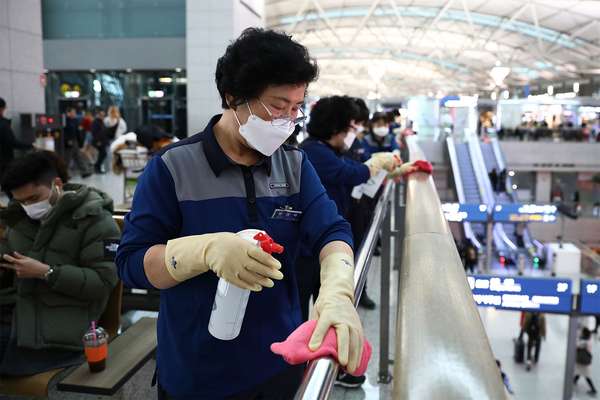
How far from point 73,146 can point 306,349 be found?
13532 mm

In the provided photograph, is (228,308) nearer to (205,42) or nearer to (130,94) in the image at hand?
(205,42)

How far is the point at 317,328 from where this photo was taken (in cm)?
115

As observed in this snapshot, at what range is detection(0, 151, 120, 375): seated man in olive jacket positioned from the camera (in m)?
2.84

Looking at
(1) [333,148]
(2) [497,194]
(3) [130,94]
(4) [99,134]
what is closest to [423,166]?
(1) [333,148]

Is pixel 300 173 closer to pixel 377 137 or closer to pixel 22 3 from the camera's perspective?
pixel 377 137

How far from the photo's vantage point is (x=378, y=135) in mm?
7375

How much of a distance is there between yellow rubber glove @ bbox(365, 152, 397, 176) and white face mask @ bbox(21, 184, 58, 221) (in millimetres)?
2039

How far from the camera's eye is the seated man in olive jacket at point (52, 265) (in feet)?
9.32

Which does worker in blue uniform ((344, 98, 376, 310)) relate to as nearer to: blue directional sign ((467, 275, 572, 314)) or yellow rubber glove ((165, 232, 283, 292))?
yellow rubber glove ((165, 232, 283, 292))

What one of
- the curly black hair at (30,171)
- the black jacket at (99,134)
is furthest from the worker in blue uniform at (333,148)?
the black jacket at (99,134)

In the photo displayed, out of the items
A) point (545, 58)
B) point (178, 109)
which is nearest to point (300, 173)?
point (178, 109)

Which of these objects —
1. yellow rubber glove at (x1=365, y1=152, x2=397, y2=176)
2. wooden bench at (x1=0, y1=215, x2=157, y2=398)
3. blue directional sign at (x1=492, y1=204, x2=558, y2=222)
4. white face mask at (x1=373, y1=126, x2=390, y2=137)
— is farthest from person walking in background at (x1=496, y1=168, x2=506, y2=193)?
wooden bench at (x1=0, y1=215, x2=157, y2=398)

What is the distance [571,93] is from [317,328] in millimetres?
50091

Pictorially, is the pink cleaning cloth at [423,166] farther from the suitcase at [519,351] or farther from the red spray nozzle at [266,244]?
the suitcase at [519,351]
